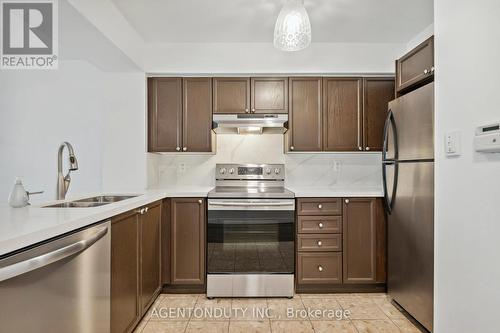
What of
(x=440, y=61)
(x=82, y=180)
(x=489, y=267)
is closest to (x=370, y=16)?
(x=440, y=61)

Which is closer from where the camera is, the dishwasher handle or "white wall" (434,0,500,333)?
the dishwasher handle

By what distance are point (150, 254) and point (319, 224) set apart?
1.50 m

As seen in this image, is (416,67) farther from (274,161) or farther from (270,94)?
(274,161)

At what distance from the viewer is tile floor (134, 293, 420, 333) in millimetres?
2043

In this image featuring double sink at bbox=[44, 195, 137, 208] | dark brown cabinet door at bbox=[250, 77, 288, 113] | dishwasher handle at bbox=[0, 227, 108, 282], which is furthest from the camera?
dark brown cabinet door at bbox=[250, 77, 288, 113]

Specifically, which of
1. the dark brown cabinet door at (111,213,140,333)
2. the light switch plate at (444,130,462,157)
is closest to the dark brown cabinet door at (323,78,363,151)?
the light switch plate at (444,130,462,157)

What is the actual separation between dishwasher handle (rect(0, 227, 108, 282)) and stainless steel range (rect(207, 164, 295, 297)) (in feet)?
4.26

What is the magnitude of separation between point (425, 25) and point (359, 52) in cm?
59

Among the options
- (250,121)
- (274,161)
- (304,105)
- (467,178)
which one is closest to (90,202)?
(250,121)

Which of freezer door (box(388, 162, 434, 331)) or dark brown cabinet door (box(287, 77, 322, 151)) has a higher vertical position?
dark brown cabinet door (box(287, 77, 322, 151))

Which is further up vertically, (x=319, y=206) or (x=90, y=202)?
(x=90, y=202)

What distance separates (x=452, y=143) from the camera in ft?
3.81

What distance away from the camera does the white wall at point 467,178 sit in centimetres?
97

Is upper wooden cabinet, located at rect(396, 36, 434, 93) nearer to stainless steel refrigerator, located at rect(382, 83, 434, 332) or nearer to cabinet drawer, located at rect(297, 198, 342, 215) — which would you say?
stainless steel refrigerator, located at rect(382, 83, 434, 332)
